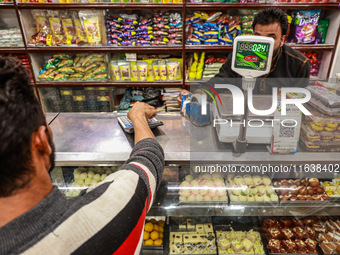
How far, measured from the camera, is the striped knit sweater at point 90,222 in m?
0.57

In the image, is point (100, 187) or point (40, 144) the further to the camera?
point (100, 187)

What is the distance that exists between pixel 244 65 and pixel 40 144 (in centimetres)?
87

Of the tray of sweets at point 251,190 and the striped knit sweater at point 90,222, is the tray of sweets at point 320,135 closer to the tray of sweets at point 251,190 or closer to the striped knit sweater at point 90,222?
the tray of sweets at point 251,190

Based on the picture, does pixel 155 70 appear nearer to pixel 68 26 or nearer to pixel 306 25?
pixel 68 26

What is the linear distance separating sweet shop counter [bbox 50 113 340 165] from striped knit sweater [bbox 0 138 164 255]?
1.72 feet

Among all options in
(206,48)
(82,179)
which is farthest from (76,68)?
(82,179)

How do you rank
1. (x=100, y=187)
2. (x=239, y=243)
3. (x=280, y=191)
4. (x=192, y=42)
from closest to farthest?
1. (x=100, y=187)
2. (x=280, y=191)
3. (x=239, y=243)
4. (x=192, y=42)

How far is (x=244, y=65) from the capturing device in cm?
111

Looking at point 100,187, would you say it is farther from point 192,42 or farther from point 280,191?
point 192,42

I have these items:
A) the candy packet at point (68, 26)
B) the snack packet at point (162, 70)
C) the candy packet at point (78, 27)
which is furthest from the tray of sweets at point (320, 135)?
the candy packet at point (68, 26)

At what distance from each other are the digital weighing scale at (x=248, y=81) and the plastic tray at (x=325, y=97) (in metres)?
0.23

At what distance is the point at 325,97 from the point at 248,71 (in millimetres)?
519

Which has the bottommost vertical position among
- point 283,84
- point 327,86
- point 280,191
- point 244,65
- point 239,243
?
point 239,243

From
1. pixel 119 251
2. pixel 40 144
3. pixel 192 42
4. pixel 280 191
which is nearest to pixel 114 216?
pixel 119 251
